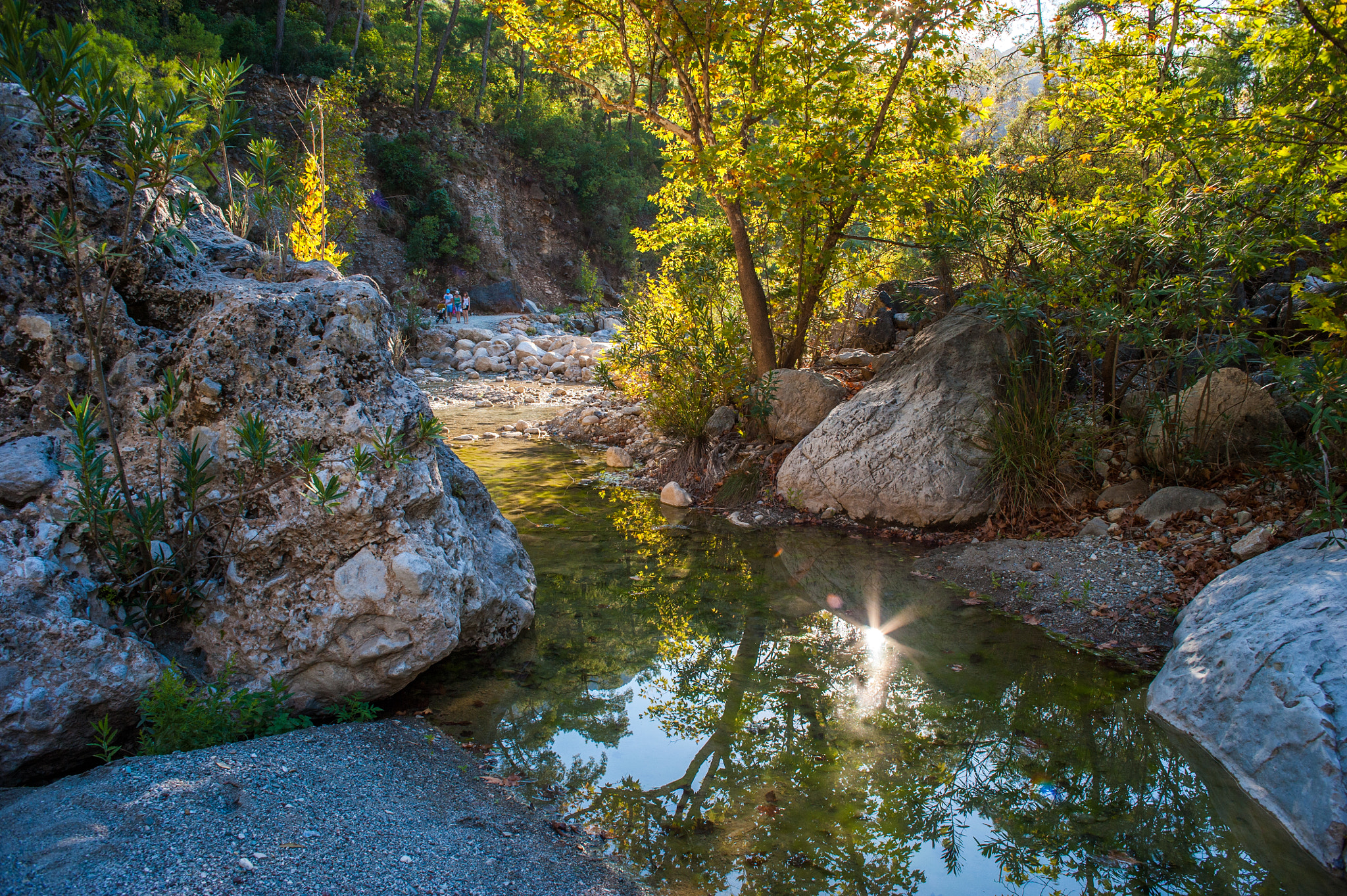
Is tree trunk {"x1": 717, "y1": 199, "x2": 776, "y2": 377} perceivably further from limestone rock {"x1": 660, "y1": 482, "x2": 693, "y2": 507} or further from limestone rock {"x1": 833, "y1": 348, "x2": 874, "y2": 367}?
limestone rock {"x1": 660, "y1": 482, "x2": 693, "y2": 507}

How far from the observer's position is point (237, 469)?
3504mm

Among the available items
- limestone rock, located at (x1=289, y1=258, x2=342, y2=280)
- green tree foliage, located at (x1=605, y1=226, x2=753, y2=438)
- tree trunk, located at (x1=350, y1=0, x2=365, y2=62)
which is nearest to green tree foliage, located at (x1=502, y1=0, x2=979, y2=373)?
green tree foliage, located at (x1=605, y1=226, x2=753, y2=438)

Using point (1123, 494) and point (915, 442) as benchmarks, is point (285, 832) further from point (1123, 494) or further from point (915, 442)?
point (1123, 494)

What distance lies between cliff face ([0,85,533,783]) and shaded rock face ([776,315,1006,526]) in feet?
13.4

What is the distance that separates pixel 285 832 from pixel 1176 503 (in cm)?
605

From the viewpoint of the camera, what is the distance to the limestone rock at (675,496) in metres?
7.86

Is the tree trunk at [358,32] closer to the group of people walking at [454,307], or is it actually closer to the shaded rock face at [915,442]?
the group of people walking at [454,307]

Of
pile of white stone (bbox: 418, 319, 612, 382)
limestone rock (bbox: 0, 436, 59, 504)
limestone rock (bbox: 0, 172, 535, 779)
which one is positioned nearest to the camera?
limestone rock (bbox: 0, 436, 59, 504)

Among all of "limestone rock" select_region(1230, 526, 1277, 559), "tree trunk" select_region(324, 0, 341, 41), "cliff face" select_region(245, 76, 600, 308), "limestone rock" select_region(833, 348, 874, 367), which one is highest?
"tree trunk" select_region(324, 0, 341, 41)

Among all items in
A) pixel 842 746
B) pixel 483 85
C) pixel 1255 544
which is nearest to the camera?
pixel 842 746

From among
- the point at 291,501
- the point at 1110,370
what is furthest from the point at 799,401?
the point at 291,501

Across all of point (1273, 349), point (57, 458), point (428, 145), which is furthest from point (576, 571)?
point (428, 145)

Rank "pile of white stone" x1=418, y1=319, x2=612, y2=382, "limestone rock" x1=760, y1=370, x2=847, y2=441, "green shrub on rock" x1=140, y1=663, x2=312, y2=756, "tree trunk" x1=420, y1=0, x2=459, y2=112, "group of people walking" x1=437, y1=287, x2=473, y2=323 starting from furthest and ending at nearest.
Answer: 1. "tree trunk" x1=420, y1=0, x2=459, y2=112
2. "group of people walking" x1=437, y1=287, x2=473, y2=323
3. "pile of white stone" x1=418, y1=319, x2=612, y2=382
4. "limestone rock" x1=760, y1=370, x2=847, y2=441
5. "green shrub on rock" x1=140, y1=663, x2=312, y2=756

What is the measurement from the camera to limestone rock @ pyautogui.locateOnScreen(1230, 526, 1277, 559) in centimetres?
442
